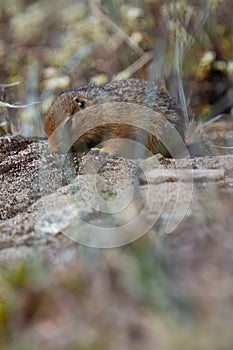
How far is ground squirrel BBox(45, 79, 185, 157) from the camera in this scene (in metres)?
3.61

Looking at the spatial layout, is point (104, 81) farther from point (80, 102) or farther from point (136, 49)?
point (80, 102)

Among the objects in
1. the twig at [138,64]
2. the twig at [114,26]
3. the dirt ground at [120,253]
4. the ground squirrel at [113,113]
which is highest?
the dirt ground at [120,253]

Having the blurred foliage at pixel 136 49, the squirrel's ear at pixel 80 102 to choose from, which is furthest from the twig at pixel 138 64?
the squirrel's ear at pixel 80 102

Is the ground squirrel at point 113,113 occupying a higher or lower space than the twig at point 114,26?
higher

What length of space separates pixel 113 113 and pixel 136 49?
231cm

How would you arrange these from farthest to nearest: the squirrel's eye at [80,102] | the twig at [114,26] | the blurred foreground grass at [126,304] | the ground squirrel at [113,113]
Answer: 1. the twig at [114,26]
2. the squirrel's eye at [80,102]
3. the ground squirrel at [113,113]
4. the blurred foreground grass at [126,304]

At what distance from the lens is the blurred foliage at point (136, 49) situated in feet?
18.2

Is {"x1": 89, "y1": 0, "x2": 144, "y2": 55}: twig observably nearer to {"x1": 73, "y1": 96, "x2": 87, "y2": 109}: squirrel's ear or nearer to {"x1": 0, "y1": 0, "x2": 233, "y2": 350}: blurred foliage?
{"x1": 0, "y1": 0, "x2": 233, "y2": 350}: blurred foliage

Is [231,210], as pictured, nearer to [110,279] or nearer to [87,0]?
[110,279]

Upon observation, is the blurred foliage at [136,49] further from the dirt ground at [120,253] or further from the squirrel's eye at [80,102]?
the dirt ground at [120,253]

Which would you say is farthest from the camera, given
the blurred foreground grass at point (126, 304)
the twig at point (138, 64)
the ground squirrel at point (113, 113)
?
the twig at point (138, 64)

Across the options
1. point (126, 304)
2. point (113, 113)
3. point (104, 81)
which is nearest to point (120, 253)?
point (126, 304)

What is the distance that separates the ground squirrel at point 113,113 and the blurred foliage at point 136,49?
1.25 metres

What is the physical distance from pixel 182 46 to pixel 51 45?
5.68ft
